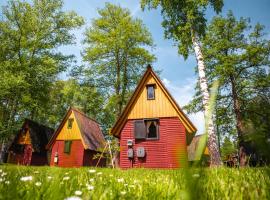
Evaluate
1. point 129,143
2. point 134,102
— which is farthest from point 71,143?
point 134,102

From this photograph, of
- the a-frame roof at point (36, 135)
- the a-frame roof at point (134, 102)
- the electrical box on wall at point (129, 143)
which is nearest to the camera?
the a-frame roof at point (134, 102)

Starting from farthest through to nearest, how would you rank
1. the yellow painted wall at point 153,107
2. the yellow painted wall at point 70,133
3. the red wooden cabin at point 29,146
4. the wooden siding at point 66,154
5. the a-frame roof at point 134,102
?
the red wooden cabin at point 29,146 < the yellow painted wall at point 70,133 < the wooden siding at point 66,154 < the yellow painted wall at point 153,107 < the a-frame roof at point 134,102

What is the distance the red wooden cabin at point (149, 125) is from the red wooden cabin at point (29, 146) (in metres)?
15.4

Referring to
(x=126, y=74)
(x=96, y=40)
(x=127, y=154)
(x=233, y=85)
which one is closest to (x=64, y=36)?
(x=96, y=40)

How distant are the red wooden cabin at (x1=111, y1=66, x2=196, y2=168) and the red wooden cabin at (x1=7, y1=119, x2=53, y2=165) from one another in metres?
15.4

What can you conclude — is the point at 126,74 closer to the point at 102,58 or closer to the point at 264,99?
the point at 102,58

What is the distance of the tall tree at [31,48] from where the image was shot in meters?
22.9

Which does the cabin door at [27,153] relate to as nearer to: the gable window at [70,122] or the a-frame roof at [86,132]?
the a-frame roof at [86,132]

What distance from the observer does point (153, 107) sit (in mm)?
17984

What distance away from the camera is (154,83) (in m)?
18.4

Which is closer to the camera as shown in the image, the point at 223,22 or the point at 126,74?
the point at 223,22

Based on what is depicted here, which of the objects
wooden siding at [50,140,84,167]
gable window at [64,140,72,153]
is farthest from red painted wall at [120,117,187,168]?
gable window at [64,140,72,153]

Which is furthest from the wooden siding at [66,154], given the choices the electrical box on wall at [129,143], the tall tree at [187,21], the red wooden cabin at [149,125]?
the tall tree at [187,21]

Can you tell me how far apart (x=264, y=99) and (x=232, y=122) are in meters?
3.36
